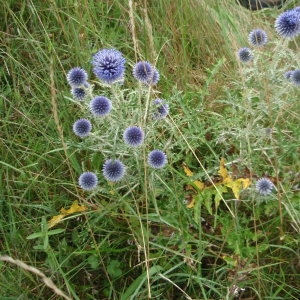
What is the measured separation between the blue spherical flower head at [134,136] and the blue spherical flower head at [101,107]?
0.13 m

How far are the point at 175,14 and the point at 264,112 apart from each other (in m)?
1.03

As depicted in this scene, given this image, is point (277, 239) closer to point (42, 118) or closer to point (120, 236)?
point (120, 236)

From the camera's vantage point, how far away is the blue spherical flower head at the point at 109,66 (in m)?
1.75

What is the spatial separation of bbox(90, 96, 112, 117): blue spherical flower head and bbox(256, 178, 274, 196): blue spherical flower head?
0.59 meters

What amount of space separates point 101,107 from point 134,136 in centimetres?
19

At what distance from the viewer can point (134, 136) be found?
168cm

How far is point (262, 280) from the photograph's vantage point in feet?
4.91

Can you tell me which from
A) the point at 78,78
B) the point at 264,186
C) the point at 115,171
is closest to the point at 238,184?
the point at 264,186

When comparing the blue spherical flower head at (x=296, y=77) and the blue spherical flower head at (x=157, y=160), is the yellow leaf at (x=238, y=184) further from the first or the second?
the blue spherical flower head at (x=296, y=77)

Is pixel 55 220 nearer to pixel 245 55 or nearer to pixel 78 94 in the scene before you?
pixel 78 94

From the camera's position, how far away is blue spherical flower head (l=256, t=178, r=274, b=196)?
1635 mm

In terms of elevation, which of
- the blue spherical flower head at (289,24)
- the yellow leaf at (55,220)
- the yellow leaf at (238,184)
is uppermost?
the blue spherical flower head at (289,24)

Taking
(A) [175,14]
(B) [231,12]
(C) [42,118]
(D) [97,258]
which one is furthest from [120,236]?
(B) [231,12]

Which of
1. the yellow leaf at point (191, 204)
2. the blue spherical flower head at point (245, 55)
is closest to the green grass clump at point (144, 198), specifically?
the yellow leaf at point (191, 204)
